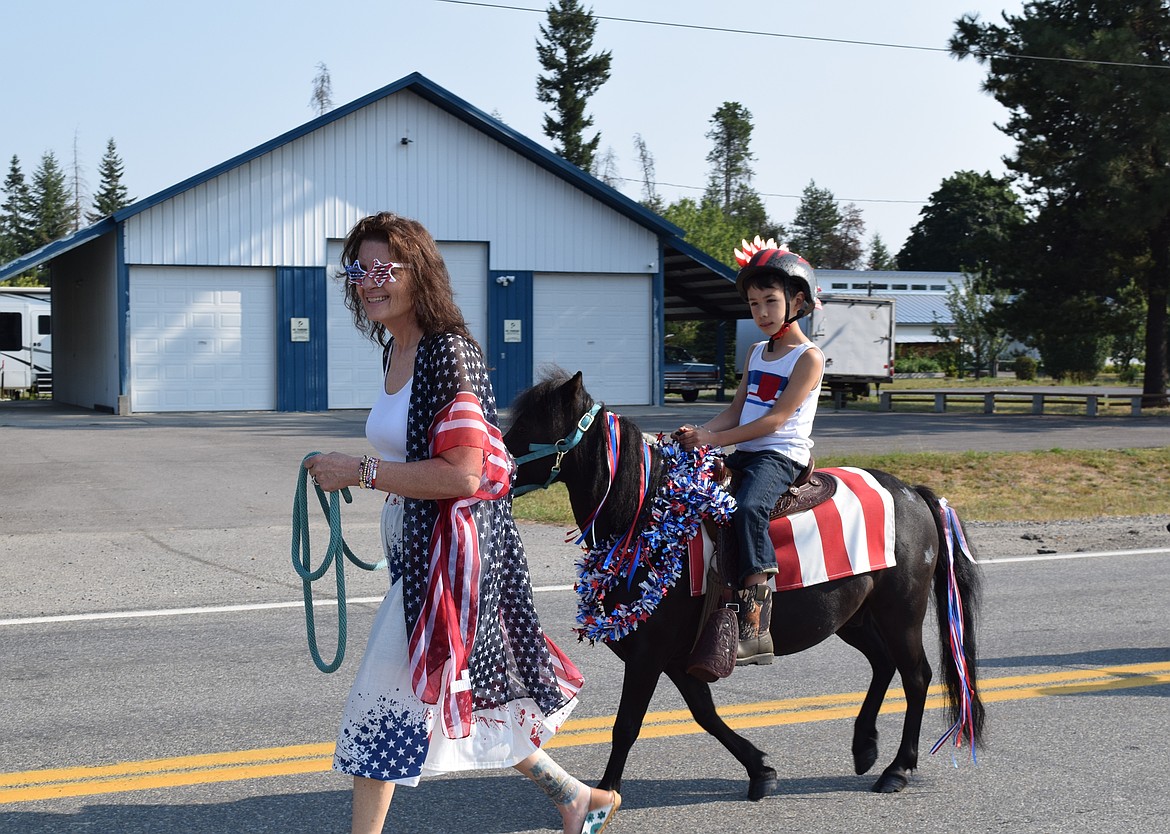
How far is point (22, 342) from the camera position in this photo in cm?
3869

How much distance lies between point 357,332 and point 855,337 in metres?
15.9

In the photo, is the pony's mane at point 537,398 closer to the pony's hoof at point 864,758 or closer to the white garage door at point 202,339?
the pony's hoof at point 864,758

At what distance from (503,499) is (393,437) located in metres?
0.40

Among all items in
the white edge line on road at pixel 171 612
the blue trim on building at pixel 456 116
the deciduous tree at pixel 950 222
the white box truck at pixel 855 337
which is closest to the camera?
the white edge line on road at pixel 171 612

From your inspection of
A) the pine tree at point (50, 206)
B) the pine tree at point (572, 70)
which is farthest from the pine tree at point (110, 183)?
the pine tree at point (572, 70)

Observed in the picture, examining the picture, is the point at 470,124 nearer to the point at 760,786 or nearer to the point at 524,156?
the point at 524,156

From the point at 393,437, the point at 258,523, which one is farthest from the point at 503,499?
the point at 258,523

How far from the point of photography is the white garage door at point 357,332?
28219 mm

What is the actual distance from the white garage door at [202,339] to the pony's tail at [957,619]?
2391 cm

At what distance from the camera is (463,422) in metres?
3.44

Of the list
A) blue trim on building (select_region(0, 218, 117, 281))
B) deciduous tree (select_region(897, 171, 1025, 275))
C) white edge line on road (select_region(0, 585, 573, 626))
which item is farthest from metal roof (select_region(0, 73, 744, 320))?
deciduous tree (select_region(897, 171, 1025, 275))

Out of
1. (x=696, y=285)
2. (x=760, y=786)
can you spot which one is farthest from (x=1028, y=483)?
(x=696, y=285)

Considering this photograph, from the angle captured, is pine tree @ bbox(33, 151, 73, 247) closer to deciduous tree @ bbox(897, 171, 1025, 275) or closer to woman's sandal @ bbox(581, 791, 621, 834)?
deciduous tree @ bbox(897, 171, 1025, 275)

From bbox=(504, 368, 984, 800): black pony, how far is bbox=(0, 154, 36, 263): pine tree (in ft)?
383
